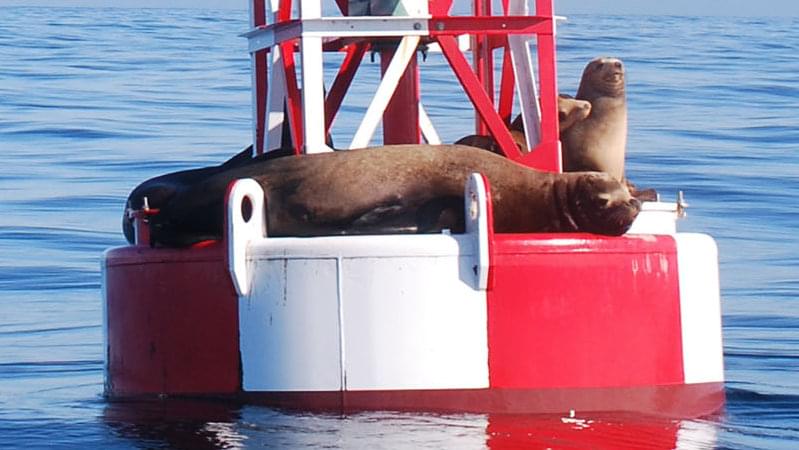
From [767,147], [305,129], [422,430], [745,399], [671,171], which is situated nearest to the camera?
[422,430]

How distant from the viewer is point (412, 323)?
9883 mm

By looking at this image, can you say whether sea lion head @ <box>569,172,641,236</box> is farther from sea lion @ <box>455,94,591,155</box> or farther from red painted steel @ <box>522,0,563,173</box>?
sea lion @ <box>455,94,591,155</box>

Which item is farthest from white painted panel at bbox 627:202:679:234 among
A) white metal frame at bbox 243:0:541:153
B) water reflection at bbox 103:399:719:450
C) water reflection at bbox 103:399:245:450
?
water reflection at bbox 103:399:245:450

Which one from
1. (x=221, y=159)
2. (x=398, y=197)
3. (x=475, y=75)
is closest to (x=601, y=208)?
(x=398, y=197)

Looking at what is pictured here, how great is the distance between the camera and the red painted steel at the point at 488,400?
9.97 metres

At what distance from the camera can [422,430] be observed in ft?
31.9

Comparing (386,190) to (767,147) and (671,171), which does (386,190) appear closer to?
(671,171)

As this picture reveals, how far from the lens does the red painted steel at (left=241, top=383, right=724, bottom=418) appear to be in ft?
32.7

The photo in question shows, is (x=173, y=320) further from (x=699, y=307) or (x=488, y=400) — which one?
(x=699, y=307)

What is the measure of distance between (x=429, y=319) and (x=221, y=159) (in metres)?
15.3

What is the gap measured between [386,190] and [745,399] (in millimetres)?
3091

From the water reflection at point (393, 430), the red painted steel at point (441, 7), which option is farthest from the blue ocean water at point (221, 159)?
the red painted steel at point (441, 7)

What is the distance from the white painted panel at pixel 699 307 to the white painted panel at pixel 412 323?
116 centimetres

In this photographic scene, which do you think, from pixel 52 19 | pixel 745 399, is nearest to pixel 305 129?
pixel 745 399
